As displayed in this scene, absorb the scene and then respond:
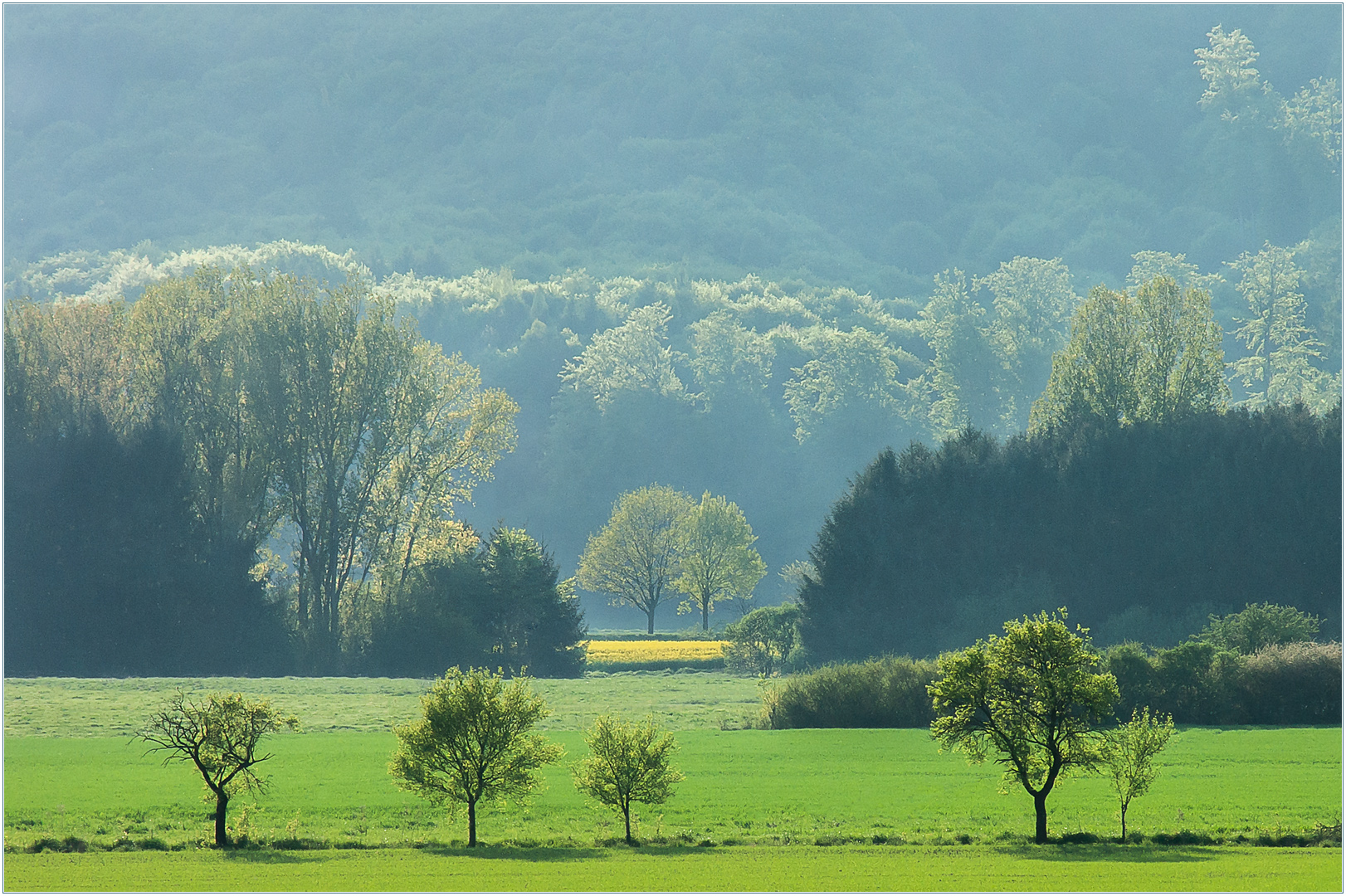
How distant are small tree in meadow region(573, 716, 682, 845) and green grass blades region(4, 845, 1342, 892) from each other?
1383 mm

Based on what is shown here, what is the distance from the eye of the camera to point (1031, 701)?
2111cm

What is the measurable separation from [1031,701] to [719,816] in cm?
618

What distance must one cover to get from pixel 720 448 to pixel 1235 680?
83205 millimetres

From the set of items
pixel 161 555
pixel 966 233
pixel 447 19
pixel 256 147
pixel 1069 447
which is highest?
pixel 447 19

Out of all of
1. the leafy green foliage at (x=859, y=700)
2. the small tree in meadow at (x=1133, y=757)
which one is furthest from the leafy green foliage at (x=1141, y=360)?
the small tree in meadow at (x=1133, y=757)

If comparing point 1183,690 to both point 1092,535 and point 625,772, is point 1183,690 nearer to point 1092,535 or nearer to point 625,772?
point 1092,535

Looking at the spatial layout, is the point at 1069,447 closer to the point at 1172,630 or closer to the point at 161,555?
the point at 1172,630

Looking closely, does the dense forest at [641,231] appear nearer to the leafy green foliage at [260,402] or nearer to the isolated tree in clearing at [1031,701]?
the leafy green foliage at [260,402]

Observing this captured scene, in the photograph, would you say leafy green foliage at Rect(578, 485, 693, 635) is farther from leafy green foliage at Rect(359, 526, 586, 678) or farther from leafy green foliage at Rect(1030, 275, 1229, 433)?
leafy green foliage at Rect(1030, 275, 1229, 433)

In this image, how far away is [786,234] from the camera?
164 m

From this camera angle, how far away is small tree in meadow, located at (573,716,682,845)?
21781 mm

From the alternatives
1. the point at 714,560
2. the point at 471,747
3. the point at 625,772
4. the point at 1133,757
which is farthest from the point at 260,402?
the point at 1133,757

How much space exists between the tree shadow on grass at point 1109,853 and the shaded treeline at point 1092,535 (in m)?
25.3

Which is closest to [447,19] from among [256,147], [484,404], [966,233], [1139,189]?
[256,147]
